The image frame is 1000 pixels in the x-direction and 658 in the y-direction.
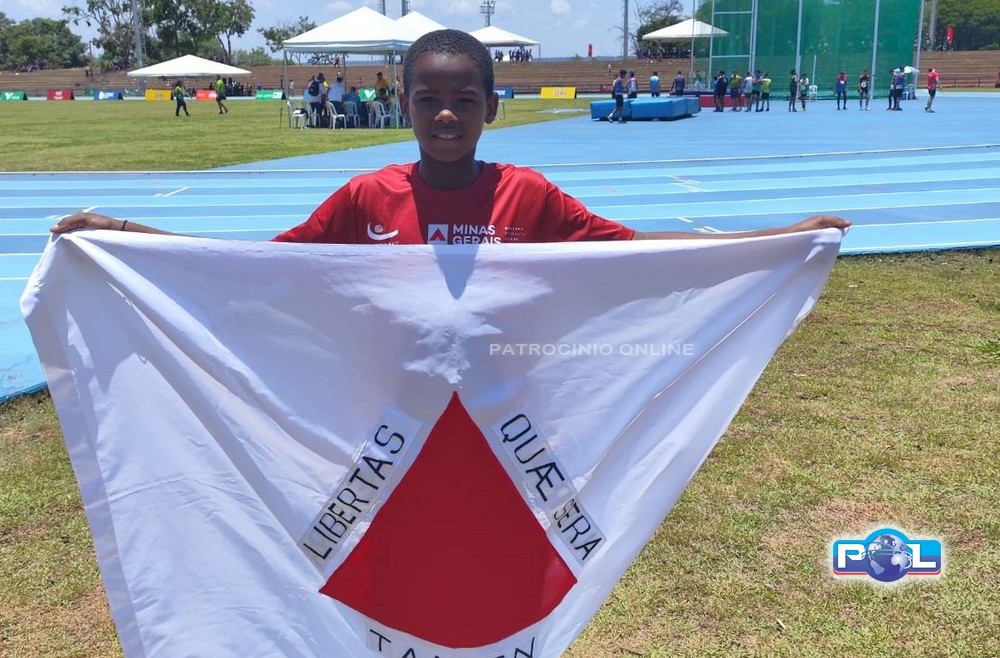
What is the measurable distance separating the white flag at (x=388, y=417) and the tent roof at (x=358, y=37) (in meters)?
23.6

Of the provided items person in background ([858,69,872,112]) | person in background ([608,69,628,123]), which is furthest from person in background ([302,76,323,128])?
person in background ([858,69,872,112])

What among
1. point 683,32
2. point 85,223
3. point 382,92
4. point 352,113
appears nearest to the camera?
point 85,223

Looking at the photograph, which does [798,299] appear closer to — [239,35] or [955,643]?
[955,643]

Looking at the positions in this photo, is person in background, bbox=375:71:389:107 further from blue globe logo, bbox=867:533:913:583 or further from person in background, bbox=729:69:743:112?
blue globe logo, bbox=867:533:913:583

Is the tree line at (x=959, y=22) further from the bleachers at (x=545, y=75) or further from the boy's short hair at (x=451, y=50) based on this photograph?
the boy's short hair at (x=451, y=50)

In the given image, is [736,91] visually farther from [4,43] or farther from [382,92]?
[4,43]

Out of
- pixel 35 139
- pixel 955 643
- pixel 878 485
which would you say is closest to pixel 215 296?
pixel 955 643

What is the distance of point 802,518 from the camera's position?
3873 mm

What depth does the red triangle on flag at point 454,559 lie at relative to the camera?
2381 millimetres

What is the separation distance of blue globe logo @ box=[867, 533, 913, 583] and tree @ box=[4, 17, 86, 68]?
129 metres

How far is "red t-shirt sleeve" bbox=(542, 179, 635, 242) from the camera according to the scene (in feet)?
8.32

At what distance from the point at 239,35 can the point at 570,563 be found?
114m

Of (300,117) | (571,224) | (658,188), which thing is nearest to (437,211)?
(571,224)

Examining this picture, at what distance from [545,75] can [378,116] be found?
134 feet
